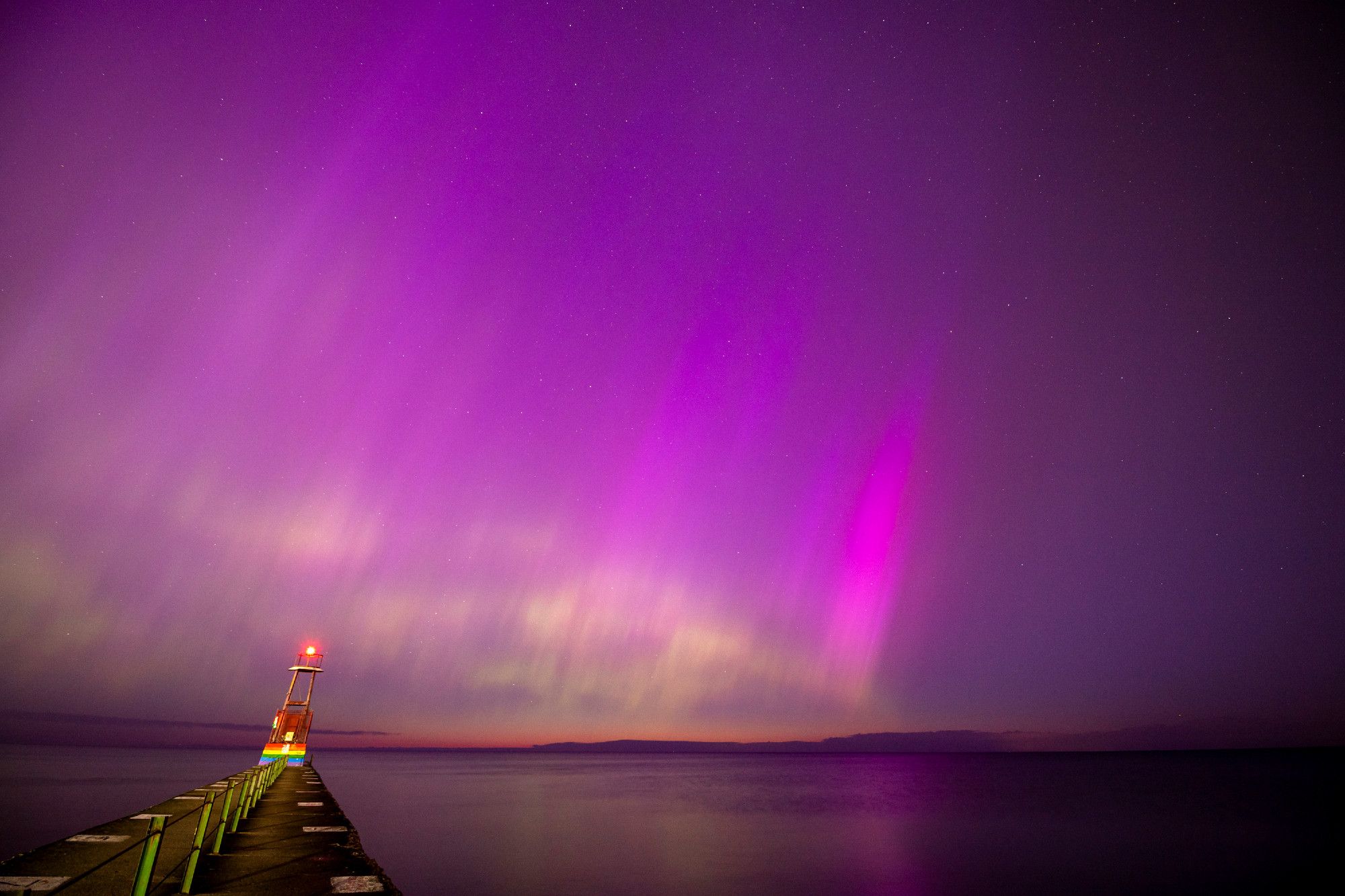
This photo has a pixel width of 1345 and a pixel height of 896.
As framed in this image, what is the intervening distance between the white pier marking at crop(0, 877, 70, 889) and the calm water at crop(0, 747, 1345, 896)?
19.1 meters

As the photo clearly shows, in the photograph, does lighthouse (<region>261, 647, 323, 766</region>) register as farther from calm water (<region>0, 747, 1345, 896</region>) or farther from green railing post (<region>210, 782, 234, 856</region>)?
green railing post (<region>210, 782, 234, 856</region>)

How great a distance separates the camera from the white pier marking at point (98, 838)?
43.9 feet

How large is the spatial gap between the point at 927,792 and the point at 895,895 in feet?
198

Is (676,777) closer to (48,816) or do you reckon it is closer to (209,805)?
(48,816)

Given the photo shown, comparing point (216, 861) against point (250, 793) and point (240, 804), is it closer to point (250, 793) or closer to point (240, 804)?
point (240, 804)

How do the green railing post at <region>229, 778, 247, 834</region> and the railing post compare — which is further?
the railing post

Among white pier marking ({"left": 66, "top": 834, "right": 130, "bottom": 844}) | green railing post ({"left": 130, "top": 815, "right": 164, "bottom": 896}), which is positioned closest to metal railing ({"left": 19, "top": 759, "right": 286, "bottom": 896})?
green railing post ({"left": 130, "top": 815, "right": 164, "bottom": 896})

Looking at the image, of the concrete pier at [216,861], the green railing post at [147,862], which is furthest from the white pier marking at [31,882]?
the green railing post at [147,862]

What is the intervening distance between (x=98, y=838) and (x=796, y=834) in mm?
37184

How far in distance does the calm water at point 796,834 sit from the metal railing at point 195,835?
10.0m

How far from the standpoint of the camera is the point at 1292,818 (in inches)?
1998

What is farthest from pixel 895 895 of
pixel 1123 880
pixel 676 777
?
pixel 676 777

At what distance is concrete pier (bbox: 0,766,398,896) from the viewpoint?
34.9 feet

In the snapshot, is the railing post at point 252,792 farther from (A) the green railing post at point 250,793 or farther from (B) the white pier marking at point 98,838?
(B) the white pier marking at point 98,838
